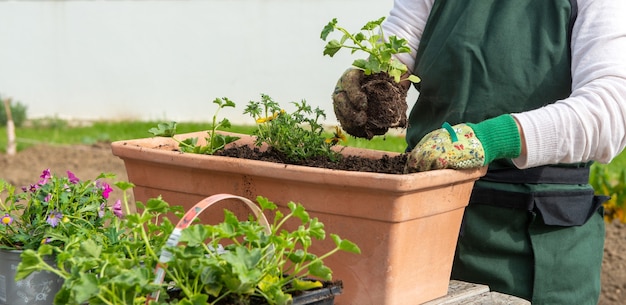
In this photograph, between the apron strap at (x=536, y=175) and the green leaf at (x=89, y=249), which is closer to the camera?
A: the green leaf at (x=89, y=249)

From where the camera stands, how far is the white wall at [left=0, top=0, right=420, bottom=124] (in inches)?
299

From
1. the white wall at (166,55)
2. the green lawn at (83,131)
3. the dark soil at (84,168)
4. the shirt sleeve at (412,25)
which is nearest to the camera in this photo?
the shirt sleeve at (412,25)

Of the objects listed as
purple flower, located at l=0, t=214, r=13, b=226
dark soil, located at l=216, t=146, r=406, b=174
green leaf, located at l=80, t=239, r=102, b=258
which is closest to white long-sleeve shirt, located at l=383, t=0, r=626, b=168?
dark soil, located at l=216, t=146, r=406, b=174

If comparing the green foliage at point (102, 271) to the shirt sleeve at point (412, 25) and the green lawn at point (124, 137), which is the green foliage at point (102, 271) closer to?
the shirt sleeve at point (412, 25)

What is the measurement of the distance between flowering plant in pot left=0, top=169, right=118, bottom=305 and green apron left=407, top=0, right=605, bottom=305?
0.89 meters

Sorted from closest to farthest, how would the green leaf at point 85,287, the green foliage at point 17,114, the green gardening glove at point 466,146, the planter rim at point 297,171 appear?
the green leaf at point 85,287, the planter rim at point 297,171, the green gardening glove at point 466,146, the green foliage at point 17,114

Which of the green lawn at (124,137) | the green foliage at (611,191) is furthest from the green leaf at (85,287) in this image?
the green foliage at (611,191)

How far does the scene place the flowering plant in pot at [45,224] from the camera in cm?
142

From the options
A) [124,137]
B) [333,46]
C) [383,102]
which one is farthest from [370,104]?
[124,137]

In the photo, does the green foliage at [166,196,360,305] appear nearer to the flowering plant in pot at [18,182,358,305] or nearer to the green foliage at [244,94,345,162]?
the flowering plant in pot at [18,182,358,305]

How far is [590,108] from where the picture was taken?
1.63 meters

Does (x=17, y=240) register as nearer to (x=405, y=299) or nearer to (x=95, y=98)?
(x=405, y=299)

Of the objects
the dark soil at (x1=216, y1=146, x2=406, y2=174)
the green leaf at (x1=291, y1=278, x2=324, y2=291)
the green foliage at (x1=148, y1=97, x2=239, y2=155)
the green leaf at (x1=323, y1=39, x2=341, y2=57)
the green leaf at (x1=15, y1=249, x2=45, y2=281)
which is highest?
the green leaf at (x1=323, y1=39, x2=341, y2=57)

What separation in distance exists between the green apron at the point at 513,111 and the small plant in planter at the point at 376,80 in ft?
0.77
